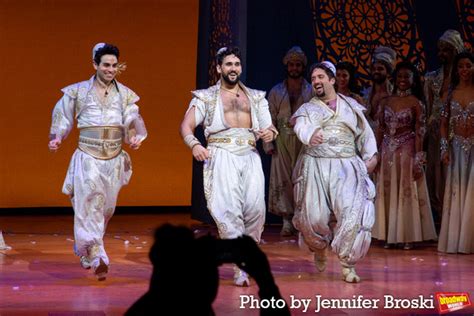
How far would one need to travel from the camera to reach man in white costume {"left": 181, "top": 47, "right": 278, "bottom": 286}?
6.14 meters

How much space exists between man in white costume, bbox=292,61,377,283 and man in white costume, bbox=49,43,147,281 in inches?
46.6

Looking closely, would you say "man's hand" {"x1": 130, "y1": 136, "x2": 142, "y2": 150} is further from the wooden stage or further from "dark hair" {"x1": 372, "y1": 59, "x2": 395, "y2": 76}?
"dark hair" {"x1": 372, "y1": 59, "x2": 395, "y2": 76}

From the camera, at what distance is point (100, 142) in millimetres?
6367

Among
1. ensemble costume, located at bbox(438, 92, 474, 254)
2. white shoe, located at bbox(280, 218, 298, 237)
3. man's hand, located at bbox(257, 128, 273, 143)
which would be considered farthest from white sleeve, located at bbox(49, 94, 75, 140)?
white shoe, located at bbox(280, 218, 298, 237)

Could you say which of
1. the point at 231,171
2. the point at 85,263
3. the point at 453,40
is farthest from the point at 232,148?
the point at 453,40

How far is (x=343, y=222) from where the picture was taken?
6234 millimetres

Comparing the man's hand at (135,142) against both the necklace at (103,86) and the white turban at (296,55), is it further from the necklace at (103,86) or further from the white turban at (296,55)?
the white turban at (296,55)

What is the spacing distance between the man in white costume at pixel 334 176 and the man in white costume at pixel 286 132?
2822 millimetres

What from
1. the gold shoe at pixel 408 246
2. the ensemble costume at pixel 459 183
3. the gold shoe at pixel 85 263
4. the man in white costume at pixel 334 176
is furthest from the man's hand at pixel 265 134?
the gold shoe at pixel 408 246

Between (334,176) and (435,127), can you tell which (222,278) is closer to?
(334,176)

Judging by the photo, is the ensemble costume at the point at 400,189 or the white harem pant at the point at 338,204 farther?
the ensemble costume at the point at 400,189

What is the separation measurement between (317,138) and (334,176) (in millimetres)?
290

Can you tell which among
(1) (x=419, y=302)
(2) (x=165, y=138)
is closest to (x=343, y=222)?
(1) (x=419, y=302)

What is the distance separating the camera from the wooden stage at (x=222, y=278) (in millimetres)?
5277
